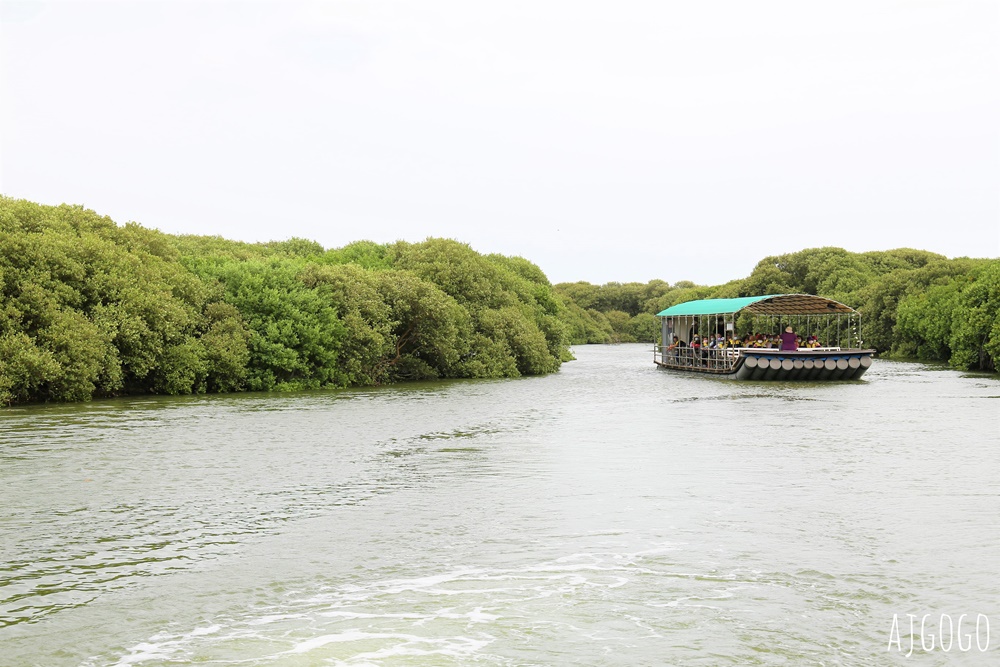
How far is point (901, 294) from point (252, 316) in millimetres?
67831

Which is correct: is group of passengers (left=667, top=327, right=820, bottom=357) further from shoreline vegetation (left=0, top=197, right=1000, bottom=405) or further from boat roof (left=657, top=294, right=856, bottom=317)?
shoreline vegetation (left=0, top=197, right=1000, bottom=405)

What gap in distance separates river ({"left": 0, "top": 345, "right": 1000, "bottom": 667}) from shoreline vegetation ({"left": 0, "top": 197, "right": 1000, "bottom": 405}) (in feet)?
28.8

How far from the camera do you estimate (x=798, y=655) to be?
363 inches

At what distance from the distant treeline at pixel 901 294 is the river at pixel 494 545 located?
41773 millimetres

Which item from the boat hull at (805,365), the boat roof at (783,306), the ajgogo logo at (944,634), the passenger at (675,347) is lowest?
the ajgogo logo at (944,634)

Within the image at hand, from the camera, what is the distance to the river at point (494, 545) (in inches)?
381

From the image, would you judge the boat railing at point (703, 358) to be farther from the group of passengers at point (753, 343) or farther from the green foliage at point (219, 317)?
the green foliage at point (219, 317)

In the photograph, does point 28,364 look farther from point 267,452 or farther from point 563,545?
point 563,545

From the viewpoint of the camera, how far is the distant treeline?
64.2 m

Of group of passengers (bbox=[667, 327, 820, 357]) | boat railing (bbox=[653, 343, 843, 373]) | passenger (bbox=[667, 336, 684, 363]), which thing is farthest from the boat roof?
passenger (bbox=[667, 336, 684, 363])

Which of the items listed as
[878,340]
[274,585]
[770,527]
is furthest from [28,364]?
[878,340]

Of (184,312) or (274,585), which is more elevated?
(184,312)

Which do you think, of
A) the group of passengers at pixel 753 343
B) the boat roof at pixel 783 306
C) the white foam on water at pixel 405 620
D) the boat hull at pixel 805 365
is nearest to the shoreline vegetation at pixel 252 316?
the group of passengers at pixel 753 343

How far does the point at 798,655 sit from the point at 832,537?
5.26m
